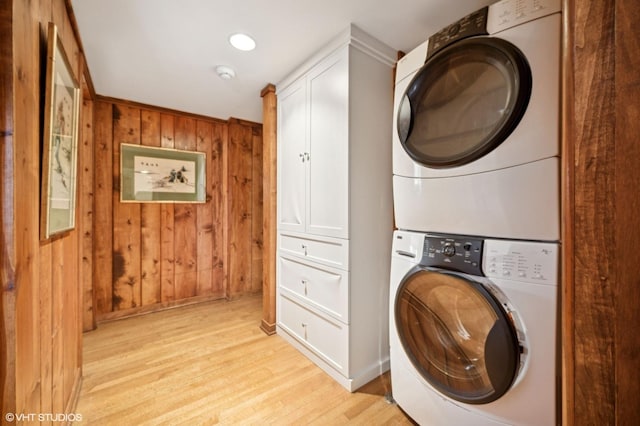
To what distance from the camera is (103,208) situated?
95.9 inches

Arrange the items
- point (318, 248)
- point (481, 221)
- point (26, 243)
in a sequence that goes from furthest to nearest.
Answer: point (318, 248)
point (481, 221)
point (26, 243)

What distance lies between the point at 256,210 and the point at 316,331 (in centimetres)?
191

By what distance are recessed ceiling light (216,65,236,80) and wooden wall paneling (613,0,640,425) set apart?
2.03 meters

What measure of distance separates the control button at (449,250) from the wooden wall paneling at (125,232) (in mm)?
2939

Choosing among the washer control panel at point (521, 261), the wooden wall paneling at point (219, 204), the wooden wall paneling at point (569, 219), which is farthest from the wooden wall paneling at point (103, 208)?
the wooden wall paneling at point (569, 219)

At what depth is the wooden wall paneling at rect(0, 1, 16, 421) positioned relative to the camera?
56cm

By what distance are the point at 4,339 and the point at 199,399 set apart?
118cm

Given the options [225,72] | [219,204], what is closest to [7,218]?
[225,72]

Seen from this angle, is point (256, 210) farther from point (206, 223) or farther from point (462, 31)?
point (462, 31)

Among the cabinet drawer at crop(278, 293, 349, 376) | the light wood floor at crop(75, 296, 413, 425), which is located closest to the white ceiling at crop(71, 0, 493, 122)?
the cabinet drawer at crop(278, 293, 349, 376)

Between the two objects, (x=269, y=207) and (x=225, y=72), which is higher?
(x=225, y=72)

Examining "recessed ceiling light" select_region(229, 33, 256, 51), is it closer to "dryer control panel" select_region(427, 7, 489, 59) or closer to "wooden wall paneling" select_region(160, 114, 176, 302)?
"dryer control panel" select_region(427, 7, 489, 59)

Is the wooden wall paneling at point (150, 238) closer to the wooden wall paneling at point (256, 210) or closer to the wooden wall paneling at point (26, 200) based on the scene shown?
the wooden wall paneling at point (256, 210)

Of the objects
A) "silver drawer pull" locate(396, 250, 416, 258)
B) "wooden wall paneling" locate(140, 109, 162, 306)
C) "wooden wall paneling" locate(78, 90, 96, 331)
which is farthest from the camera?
"wooden wall paneling" locate(140, 109, 162, 306)
